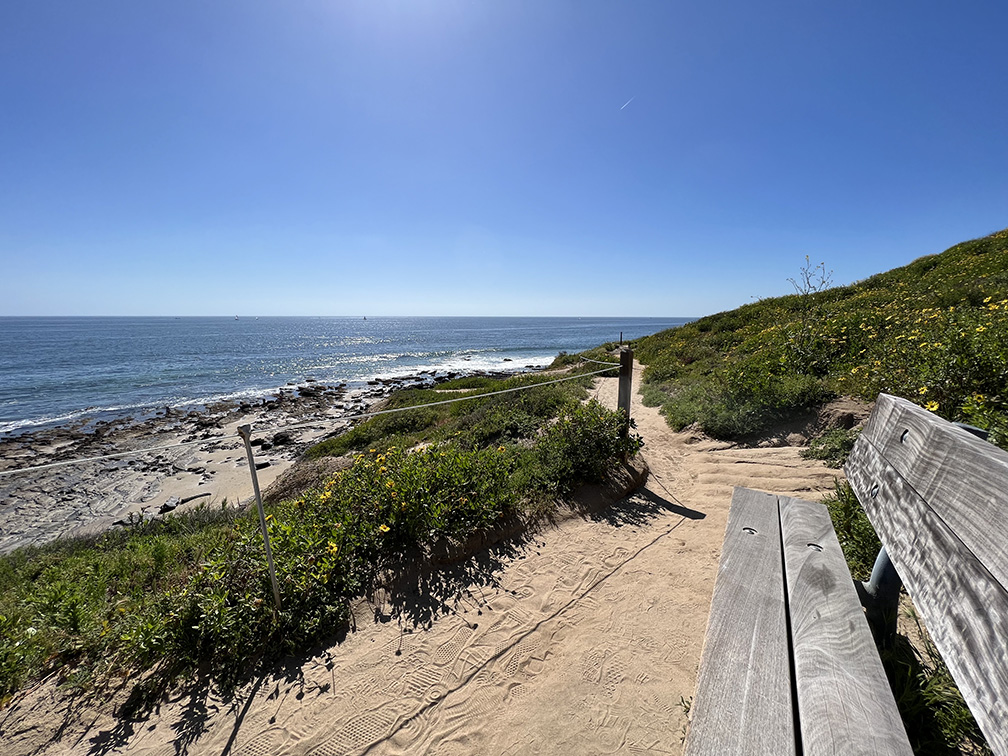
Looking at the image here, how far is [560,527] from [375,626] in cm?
228

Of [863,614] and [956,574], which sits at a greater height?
[956,574]

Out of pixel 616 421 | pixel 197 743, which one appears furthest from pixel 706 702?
pixel 616 421

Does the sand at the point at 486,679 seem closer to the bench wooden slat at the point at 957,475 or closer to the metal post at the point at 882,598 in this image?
the metal post at the point at 882,598

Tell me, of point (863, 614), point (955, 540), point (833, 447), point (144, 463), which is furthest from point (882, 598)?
point (144, 463)

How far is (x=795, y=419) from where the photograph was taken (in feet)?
22.6

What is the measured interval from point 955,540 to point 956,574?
106 millimetres

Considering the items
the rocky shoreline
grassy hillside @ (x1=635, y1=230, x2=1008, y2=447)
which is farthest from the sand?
the rocky shoreline

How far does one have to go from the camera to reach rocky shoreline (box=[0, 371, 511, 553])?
10.6m

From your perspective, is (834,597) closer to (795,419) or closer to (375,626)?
(375,626)

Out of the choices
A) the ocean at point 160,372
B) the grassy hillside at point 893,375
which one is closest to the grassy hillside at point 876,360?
the grassy hillside at point 893,375

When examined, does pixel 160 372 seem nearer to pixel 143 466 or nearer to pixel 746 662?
pixel 143 466

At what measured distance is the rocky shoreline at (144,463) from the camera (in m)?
10.6

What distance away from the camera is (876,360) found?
6.95 metres

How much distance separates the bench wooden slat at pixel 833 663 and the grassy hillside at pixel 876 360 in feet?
7.46
